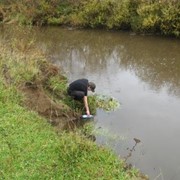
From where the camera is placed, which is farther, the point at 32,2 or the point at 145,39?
the point at 32,2

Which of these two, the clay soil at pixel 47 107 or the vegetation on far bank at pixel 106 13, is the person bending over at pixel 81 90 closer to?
the clay soil at pixel 47 107

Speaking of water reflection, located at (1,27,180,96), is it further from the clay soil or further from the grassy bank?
the clay soil

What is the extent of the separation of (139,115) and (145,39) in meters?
9.56

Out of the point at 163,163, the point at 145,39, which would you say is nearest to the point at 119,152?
the point at 163,163

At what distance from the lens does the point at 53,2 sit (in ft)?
77.6

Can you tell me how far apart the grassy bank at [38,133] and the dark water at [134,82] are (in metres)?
0.95

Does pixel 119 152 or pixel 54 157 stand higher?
pixel 54 157

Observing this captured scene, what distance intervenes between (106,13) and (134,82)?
31.1 ft

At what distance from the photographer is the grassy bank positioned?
5750 mm

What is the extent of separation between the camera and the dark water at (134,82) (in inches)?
297

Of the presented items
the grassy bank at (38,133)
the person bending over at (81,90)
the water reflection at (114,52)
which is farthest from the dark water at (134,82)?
the grassy bank at (38,133)

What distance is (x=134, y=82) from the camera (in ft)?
40.1

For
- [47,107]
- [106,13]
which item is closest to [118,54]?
[106,13]

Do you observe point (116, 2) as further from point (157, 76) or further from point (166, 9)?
point (157, 76)
